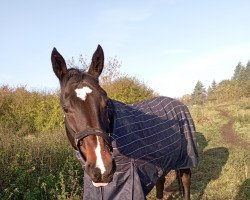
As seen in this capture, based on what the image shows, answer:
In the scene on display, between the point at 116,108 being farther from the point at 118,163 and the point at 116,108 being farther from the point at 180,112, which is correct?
the point at 180,112

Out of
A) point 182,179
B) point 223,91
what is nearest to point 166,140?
point 182,179

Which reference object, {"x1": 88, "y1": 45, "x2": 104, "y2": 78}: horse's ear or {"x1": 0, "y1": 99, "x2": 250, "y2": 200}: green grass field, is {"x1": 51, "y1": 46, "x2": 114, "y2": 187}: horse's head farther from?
{"x1": 0, "y1": 99, "x2": 250, "y2": 200}: green grass field

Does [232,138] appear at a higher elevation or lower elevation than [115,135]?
higher

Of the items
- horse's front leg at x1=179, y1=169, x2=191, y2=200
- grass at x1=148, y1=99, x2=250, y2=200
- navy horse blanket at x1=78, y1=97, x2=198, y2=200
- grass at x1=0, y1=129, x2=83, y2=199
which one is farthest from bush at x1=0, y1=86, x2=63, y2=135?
navy horse blanket at x1=78, y1=97, x2=198, y2=200

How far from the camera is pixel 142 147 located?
4.10 meters

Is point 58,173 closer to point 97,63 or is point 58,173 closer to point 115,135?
point 115,135

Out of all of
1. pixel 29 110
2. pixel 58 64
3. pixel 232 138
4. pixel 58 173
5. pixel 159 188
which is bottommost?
pixel 159 188

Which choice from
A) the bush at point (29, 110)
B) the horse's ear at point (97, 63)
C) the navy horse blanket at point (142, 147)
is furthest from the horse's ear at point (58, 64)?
the bush at point (29, 110)

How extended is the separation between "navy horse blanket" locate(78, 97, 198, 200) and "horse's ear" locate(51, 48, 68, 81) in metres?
0.76

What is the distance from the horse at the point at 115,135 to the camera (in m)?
2.86

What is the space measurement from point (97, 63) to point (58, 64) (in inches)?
15.4

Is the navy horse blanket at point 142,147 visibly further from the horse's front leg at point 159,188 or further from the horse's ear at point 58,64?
the horse's front leg at point 159,188

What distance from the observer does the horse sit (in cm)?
286

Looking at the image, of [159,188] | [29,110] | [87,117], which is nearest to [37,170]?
[159,188]
